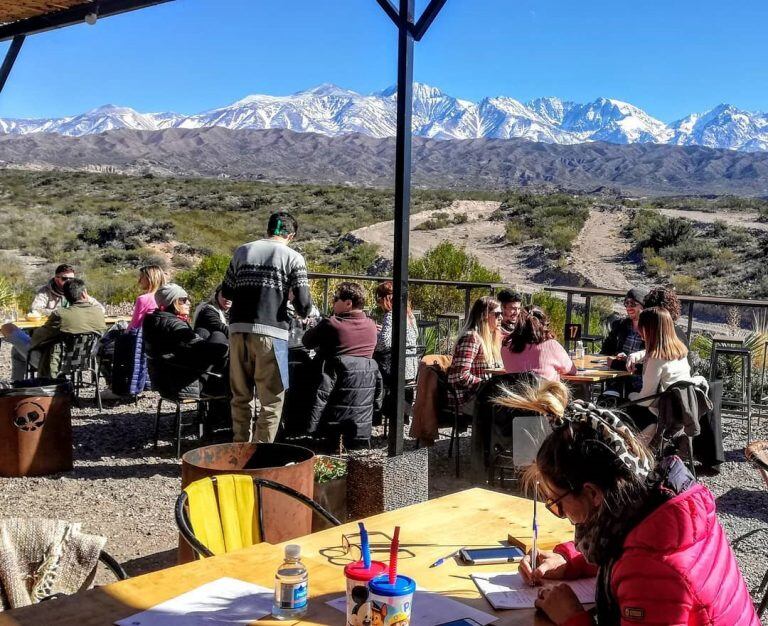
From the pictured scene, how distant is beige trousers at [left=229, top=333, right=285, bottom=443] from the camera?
17.5 feet

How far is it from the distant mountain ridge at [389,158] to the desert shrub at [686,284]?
74.5 meters

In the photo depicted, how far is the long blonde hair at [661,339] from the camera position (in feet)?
17.2

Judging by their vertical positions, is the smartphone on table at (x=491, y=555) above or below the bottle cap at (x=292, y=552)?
below

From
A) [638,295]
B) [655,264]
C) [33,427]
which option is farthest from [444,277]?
[655,264]

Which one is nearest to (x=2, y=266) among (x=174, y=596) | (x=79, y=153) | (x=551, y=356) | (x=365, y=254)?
(x=365, y=254)

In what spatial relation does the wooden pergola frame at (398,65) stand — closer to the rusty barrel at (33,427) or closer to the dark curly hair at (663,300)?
the rusty barrel at (33,427)

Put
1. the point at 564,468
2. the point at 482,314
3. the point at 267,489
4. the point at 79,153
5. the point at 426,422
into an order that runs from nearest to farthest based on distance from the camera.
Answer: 1. the point at 564,468
2. the point at 267,489
3. the point at 482,314
4. the point at 426,422
5. the point at 79,153

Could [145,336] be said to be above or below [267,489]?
above

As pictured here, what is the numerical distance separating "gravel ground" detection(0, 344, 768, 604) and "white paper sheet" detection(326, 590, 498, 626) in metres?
2.58

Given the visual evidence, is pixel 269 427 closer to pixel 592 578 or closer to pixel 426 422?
pixel 426 422

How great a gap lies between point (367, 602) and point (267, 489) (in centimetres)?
154

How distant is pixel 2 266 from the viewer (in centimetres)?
2411

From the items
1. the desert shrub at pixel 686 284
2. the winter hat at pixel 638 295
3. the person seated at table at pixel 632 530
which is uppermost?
the desert shrub at pixel 686 284

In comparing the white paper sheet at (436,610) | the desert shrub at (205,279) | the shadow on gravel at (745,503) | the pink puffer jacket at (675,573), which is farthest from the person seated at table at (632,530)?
the desert shrub at (205,279)
